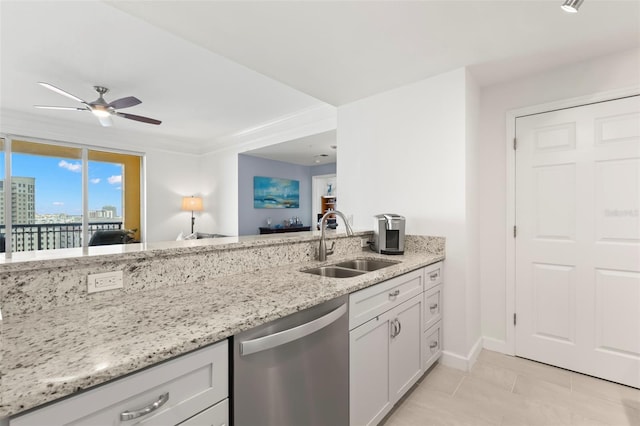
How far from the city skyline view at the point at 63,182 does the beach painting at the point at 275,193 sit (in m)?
2.60

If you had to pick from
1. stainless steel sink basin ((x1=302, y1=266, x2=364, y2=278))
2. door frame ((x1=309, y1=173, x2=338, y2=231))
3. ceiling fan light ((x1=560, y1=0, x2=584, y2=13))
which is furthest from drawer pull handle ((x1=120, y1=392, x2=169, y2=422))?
door frame ((x1=309, y1=173, x2=338, y2=231))

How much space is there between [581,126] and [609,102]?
8.3 inches

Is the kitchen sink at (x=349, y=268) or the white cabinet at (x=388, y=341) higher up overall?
the kitchen sink at (x=349, y=268)

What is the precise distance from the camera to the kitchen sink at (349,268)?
1915 millimetres

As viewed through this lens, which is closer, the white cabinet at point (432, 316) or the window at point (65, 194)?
the white cabinet at point (432, 316)

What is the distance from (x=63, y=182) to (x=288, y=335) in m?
5.78

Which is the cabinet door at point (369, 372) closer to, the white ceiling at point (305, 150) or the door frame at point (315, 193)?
the white ceiling at point (305, 150)

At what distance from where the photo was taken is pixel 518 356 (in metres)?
2.53

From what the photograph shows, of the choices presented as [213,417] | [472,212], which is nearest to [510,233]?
[472,212]

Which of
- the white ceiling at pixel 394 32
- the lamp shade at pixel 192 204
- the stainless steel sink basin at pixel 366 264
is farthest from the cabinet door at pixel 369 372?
the lamp shade at pixel 192 204

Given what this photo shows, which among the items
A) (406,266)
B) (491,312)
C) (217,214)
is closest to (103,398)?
(406,266)

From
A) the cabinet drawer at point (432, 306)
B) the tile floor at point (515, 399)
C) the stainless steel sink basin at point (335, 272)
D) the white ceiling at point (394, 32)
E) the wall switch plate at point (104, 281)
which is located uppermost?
the white ceiling at point (394, 32)

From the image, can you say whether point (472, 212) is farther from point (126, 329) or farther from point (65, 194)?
point (65, 194)

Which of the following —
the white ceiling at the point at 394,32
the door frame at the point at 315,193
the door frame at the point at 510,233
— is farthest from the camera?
the door frame at the point at 315,193
